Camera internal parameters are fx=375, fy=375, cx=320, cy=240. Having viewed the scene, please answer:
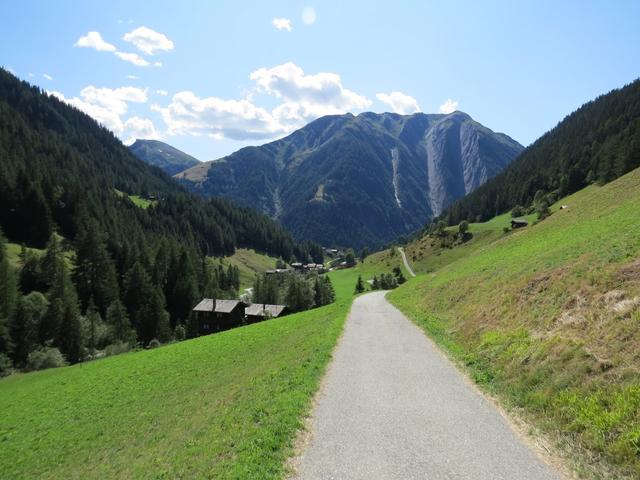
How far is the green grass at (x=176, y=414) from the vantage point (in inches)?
459

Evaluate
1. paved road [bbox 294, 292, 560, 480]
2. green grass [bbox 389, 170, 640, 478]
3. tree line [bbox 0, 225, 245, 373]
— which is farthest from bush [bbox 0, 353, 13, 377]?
paved road [bbox 294, 292, 560, 480]

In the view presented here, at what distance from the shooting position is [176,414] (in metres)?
20.7

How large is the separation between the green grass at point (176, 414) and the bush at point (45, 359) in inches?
926

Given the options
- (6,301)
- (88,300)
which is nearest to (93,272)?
(88,300)

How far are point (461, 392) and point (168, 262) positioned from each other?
114563 mm

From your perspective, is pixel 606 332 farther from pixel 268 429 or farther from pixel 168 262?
pixel 168 262

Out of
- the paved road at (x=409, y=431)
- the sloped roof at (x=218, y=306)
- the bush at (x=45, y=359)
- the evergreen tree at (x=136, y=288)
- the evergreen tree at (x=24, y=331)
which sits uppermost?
the evergreen tree at (x=136, y=288)

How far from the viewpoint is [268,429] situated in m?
11.7

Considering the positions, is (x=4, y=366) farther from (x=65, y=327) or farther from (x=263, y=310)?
(x=263, y=310)

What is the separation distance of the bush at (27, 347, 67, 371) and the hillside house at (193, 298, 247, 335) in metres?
33.2

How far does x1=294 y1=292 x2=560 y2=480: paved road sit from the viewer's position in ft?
30.3

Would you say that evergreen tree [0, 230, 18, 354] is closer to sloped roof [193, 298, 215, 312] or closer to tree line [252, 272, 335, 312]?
sloped roof [193, 298, 215, 312]

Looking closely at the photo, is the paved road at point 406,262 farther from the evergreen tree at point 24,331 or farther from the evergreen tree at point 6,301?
the evergreen tree at point 6,301

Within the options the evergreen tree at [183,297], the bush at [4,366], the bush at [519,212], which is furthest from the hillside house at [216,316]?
the bush at [519,212]
